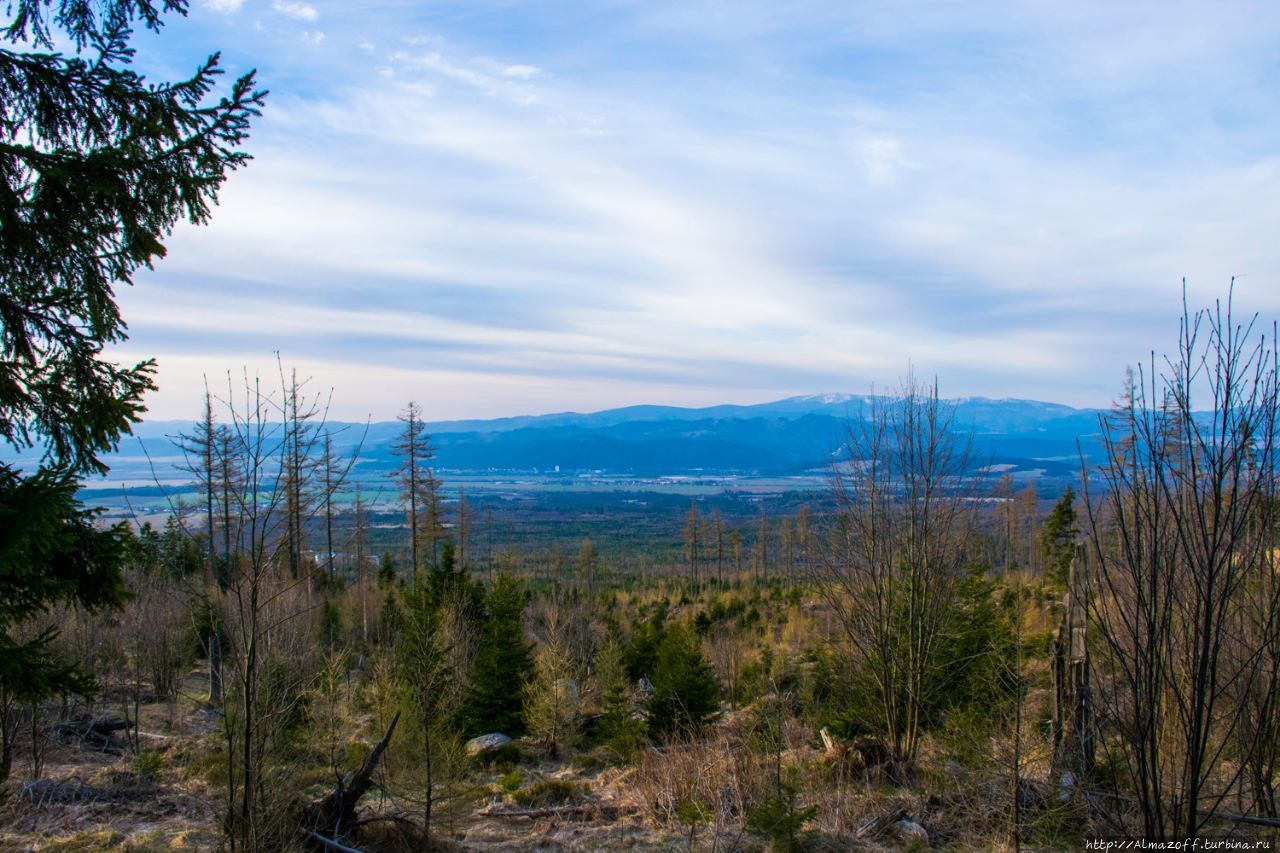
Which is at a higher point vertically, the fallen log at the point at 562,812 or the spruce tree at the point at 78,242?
the spruce tree at the point at 78,242

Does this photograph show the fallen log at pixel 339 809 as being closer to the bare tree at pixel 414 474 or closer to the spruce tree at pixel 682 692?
the spruce tree at pixel 682 692

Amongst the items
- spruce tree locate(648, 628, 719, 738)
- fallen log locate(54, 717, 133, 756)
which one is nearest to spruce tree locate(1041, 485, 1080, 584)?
spruce tree locate(648, 628, 719, 738)

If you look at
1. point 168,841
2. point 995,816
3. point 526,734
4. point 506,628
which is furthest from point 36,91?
point 526,734

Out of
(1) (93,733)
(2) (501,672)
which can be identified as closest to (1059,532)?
(2) (501,672)

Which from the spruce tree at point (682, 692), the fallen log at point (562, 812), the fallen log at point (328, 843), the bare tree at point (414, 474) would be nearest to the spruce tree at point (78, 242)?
the fallen log at point (328, 843)

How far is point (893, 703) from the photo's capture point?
36.6 ft

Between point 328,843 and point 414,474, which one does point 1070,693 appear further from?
point 414,474

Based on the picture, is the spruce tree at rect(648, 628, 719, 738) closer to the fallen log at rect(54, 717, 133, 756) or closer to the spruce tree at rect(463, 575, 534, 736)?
the spruce tree at rect(463, 575, 534, 736)

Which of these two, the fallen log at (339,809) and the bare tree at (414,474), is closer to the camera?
the fallen log at (339,809)

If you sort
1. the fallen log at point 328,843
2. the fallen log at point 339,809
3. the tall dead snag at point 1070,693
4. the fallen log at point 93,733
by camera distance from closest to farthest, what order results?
the fallen log at point 328,843 < the tall dead snag at point 1070,693 < the fallen log at point 339,809 < the fallen log at point 93,733

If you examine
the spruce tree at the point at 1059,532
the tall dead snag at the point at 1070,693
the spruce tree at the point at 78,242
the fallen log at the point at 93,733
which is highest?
the spruce tree at the point at 78,242

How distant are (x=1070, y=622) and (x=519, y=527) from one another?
115067 millimetres

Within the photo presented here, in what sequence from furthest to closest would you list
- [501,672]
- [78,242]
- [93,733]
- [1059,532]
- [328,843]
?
1. [1059,532]
2. [501,672]
3. [93,733]
4. [328,843]
5. [78,242]

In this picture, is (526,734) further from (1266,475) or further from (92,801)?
(1266,475)
